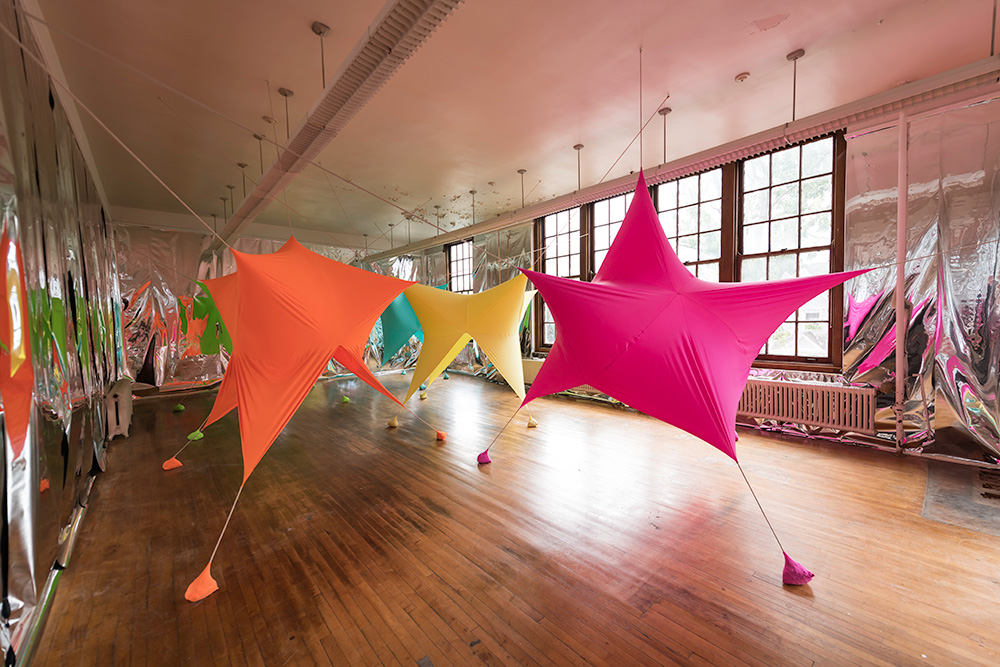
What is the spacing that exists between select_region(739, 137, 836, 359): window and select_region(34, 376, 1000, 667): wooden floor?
1.12 meters

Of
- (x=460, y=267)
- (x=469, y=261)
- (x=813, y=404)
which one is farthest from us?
(x=460, y=267)

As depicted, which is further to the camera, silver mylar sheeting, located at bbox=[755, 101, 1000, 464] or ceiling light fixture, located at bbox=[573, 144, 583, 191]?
ceiling light fixture, located at bbox=[573, 144, 583, 191]

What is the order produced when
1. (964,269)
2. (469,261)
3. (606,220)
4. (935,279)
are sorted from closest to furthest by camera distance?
Answer: (964,269), (935,279), (606,220), (469,261)


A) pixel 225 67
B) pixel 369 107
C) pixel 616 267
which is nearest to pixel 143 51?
pixel 225 67

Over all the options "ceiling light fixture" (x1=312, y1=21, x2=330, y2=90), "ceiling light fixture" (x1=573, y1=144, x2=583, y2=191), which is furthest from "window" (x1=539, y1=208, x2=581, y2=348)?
"ceiling light fixture" (x1=312, y1=21, x2=330, y2=90)

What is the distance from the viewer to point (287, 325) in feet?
8.54

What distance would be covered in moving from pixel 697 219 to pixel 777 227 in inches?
32.7

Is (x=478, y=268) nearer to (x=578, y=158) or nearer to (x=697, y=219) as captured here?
(x=578, y=158)

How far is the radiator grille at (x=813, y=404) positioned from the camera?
3.56 m

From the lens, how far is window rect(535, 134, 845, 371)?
3873 millimetres

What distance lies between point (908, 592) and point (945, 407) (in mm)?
2250

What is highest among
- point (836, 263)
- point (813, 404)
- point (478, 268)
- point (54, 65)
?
point (54, 65)

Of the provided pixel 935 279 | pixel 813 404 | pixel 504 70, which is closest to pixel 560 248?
pixel 504 70

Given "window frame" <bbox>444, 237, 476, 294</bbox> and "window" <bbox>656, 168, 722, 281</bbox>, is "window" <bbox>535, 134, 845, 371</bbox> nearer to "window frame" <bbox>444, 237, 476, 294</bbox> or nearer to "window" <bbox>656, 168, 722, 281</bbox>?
"window" <bbox>656, 168, 722, 281</bbox>
